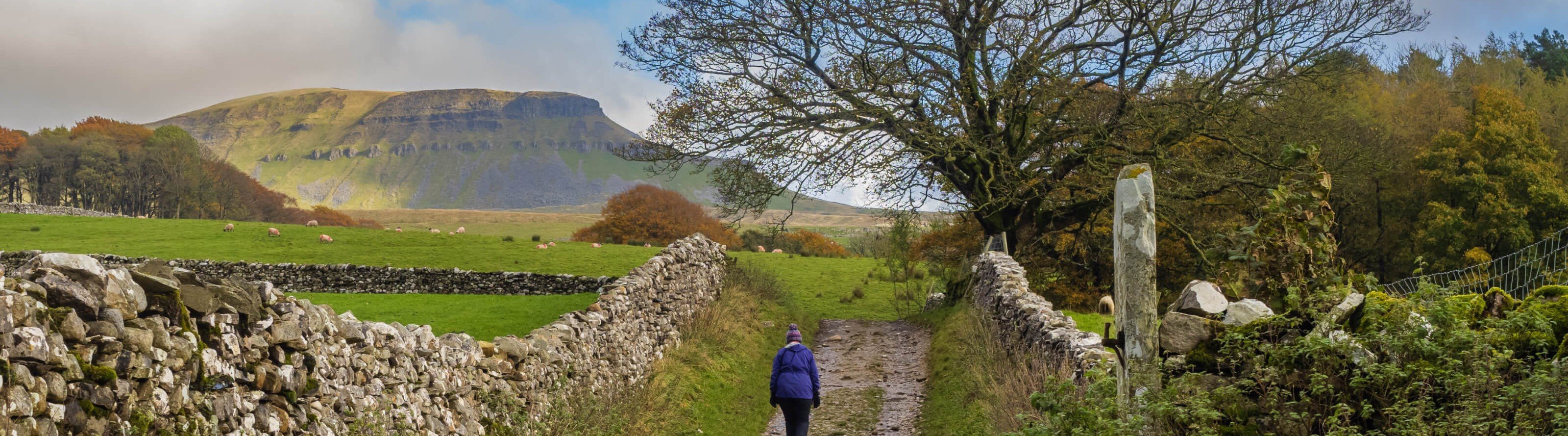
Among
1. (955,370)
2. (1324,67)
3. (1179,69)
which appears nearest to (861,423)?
(955,370)

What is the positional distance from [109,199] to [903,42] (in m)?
77.1

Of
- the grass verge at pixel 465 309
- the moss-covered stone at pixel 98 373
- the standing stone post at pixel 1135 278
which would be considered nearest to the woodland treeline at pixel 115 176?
the grass verge at pixel 465 309

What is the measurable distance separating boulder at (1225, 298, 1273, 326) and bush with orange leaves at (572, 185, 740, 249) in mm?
41780

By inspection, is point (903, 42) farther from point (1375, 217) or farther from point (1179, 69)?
point (1375, 217)

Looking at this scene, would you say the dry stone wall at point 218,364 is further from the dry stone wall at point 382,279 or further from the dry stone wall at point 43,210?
the dry stone wall at point 43,210

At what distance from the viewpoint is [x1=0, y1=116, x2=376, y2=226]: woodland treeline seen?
68.8 meters

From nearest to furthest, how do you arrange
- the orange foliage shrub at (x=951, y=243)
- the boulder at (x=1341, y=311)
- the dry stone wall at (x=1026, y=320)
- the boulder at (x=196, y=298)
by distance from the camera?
the boulder at (x=196, y=298) → the boulder at (x=1341, y=311) → the dry stone wall at (x=1026, y=320) → the orange foliage shrub at (x=951, y=243)

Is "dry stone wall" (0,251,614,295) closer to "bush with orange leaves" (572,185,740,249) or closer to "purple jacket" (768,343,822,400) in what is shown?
"purple jacket" (768,343,822,400)

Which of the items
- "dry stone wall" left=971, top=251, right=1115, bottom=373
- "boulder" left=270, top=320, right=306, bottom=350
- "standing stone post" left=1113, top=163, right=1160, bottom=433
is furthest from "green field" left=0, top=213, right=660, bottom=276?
"standing stone post" left=1113, top=163, right=1160, bottom=433

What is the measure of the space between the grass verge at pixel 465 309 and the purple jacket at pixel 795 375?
4.16 meters

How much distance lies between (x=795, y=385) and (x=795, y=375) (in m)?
0.13

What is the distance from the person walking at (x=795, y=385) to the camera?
1031cm

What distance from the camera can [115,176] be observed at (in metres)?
70.0

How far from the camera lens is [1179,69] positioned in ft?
66.1
